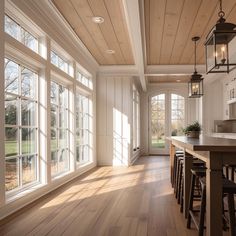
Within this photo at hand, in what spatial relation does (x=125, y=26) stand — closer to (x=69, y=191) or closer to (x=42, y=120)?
(x=42, y=120)

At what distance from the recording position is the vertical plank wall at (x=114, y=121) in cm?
816

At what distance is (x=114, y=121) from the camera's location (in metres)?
8.22

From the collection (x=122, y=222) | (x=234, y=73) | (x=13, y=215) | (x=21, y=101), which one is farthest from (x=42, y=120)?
(x=234, y=73)

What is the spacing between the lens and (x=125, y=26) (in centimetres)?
491

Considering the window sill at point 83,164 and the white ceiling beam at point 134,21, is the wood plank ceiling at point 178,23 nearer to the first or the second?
the white ceiling beam at point 134,21

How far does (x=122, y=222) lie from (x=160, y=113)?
825 centimetres

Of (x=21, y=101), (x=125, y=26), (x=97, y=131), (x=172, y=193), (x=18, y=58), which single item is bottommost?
(x=172, y=193)

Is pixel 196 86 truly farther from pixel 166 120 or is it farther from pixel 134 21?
pixel 166 120

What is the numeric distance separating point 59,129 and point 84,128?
6.37 ft

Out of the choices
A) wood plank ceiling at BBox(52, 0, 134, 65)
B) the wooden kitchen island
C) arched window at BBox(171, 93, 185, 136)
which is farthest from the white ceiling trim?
the wooden kitchen island

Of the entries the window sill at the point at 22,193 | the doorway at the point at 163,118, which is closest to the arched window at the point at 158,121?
the doorway at the point at 163,118

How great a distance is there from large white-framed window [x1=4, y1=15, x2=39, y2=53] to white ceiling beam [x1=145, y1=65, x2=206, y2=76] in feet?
13.4

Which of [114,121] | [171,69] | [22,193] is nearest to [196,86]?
[22,193]

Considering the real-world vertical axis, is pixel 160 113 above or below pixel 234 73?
below
